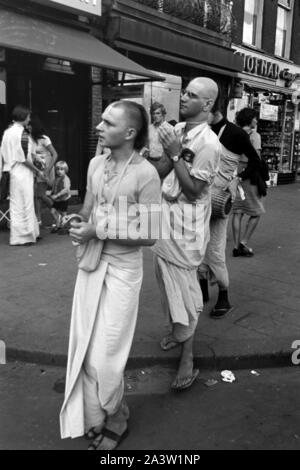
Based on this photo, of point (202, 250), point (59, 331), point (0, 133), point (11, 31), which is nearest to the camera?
point (202, 250)

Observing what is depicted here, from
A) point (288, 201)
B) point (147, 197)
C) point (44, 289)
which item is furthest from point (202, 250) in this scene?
point (288, 201)

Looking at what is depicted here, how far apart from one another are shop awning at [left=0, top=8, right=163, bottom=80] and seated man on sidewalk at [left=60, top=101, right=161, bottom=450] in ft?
16.0

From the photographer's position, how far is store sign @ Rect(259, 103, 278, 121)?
16.2m

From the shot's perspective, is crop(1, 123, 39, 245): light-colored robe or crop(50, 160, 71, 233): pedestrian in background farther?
crop(50, 160, 71, 233): pedestrian in background

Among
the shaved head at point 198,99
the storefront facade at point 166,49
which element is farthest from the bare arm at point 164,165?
the storefront facade at point 166,49

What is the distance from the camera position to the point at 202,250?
340 cm

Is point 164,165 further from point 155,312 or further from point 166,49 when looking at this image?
point 166,49

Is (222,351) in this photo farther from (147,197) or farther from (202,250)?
(147,197)

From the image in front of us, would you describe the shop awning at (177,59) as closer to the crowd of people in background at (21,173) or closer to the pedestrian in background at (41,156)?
the pedestrian in background at (41,156)

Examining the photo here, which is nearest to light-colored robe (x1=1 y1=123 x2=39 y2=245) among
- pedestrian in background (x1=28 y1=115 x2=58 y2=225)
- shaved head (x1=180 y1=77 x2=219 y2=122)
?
pedestrian in background (x1=28 y1=115 x2=58 y2=225)

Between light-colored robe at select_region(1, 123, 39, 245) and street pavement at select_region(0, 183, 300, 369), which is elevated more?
light-colored robe at select_region(1, 123, 39, 245)

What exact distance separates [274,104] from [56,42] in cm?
1079

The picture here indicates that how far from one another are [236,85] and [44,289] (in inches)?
443

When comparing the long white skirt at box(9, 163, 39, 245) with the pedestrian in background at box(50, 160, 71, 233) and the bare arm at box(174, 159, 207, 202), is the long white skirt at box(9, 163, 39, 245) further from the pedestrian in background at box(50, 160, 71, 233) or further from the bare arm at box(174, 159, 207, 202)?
the bare arm at box(174, 159, 207, 202)
